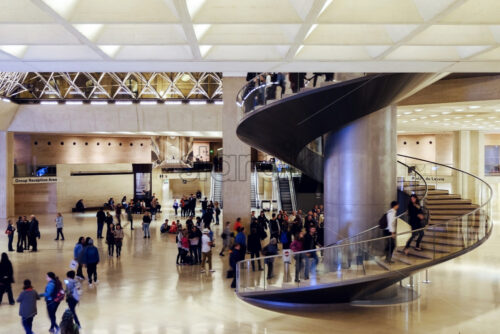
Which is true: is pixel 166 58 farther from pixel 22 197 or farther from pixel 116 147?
pixel 116 147

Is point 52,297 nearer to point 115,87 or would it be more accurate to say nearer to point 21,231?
point 21,231

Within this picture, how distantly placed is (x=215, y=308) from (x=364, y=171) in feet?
17.5

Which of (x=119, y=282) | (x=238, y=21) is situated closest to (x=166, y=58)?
(x=238, y=21)

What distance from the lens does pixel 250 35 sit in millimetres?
5668

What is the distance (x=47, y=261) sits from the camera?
47.4 ft

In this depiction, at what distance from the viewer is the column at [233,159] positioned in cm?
2184

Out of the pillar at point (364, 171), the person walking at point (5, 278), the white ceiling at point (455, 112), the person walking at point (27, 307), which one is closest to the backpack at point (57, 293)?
the person walking at point (27, 307)

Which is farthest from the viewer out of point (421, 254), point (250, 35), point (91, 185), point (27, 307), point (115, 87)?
point (91, 185)

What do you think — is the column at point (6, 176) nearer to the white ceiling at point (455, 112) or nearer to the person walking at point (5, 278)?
the person walking at point (5, 278)

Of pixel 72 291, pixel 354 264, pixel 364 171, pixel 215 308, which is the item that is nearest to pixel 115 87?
pixel 364 171

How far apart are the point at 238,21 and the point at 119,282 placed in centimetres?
889

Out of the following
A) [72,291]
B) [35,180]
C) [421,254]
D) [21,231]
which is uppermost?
[35,180]

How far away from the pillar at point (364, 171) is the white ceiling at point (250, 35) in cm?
497

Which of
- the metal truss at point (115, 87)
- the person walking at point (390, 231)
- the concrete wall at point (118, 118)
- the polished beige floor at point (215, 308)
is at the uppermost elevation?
the metal truss at point (115, 87)
